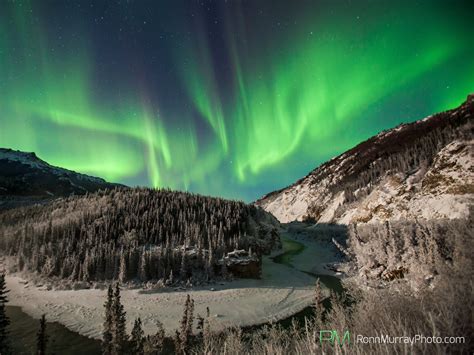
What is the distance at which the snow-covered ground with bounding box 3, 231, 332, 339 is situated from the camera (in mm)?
29859

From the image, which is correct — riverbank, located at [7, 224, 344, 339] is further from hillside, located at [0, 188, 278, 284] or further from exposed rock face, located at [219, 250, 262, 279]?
hillside, located at [0, 188, 278, 284]

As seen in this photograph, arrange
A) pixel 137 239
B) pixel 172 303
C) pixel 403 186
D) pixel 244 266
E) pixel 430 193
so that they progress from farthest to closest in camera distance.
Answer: pixel 403 186 < pixel 430 193 < pixel 137 239 < pixel 244 266 < pixel 172 303

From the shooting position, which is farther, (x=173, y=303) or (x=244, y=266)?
(x=244, y=266)

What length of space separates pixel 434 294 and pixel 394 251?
2289 cm

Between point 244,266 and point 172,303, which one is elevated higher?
point 244,266

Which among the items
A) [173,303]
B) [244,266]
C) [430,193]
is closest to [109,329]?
[173,303]

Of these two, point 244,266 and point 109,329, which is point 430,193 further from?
point 109,329

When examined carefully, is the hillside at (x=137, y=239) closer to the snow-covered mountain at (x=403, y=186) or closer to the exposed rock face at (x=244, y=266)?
the exposed rock face at (x=244, y=266)

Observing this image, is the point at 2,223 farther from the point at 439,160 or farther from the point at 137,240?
the point at 439,160

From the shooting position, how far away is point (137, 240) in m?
58.9

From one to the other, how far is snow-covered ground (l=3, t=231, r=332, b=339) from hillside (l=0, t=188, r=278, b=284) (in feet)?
16.4

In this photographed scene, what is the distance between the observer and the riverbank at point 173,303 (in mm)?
29812

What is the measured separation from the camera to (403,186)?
240ft

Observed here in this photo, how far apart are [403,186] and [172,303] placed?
70784 mm
